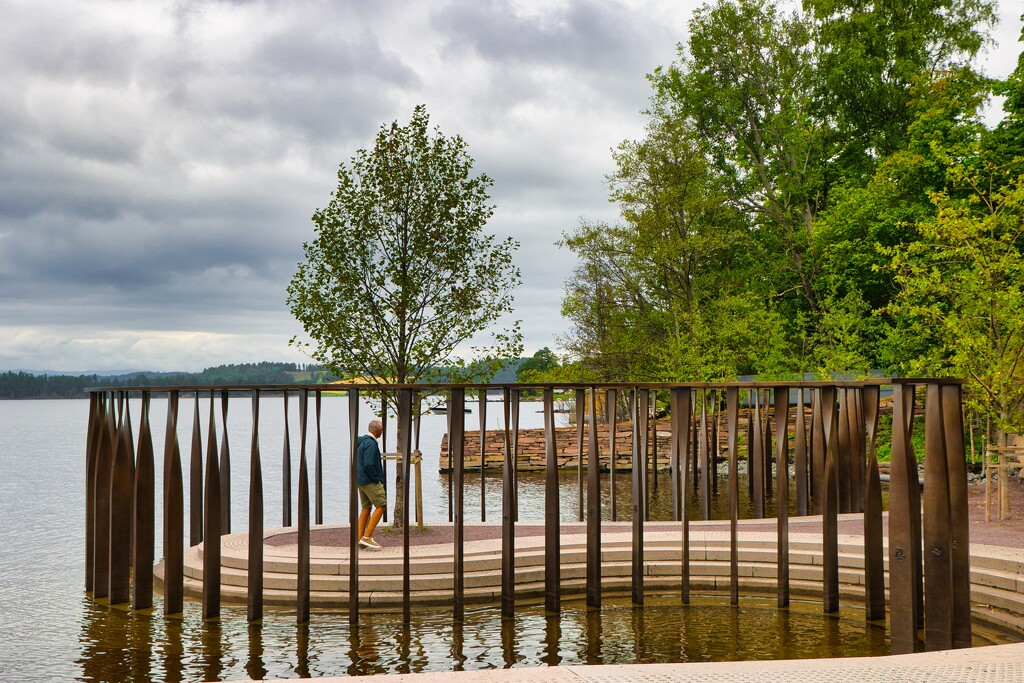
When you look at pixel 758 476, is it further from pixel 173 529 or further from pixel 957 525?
pixel 173 529

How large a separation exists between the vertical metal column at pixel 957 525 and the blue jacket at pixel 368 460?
6412mm

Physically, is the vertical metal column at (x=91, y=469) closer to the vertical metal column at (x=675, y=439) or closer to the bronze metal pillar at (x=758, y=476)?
the vertical metal column at (x=675, y=439)

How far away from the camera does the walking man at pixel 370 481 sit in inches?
455

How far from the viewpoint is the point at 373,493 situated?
11867 millimetres

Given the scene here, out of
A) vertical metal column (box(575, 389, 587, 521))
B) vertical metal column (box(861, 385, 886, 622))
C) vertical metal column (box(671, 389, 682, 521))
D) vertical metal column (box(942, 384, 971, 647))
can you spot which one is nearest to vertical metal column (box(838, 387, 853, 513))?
vertical metal column (box(671, 389, 682, 521))

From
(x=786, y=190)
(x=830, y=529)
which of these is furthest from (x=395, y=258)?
(x=786, y=190)

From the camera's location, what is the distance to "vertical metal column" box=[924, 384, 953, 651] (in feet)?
23.6

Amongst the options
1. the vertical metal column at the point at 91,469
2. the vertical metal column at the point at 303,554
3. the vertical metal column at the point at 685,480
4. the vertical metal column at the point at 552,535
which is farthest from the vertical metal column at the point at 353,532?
the vertical metal column at the point at 91,469

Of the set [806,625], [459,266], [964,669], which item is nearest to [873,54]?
[459,266]

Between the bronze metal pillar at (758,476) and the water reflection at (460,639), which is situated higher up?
the bronze metal pillar at (758,476)

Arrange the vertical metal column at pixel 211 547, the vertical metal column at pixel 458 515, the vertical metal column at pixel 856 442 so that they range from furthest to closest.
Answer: the vertical metal column at pixel 856 442 < the vertical metal column at pixel 211 547 < the vertical metal column at pixel 458 515

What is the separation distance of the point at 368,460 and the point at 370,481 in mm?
312

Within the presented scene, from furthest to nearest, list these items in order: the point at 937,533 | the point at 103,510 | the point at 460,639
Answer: the point at 103,510
the point at 460,639
the point at 937,533

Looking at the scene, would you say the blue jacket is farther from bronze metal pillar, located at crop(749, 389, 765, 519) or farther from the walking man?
bronze metal pillar, located at crop(749, 389, 765, 519)
